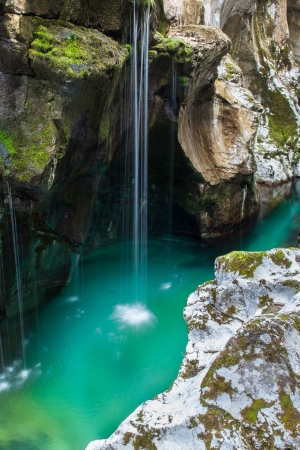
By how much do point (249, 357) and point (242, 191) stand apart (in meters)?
11.4

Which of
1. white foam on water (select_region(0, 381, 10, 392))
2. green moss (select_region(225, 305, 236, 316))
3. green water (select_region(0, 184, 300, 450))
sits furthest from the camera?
white foam on water (select_region(0, 381, 10, 392))

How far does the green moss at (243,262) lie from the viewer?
5.71 meters

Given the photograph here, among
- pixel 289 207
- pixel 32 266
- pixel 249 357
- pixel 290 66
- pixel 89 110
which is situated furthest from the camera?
pixel 290 66

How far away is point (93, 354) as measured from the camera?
910 cm

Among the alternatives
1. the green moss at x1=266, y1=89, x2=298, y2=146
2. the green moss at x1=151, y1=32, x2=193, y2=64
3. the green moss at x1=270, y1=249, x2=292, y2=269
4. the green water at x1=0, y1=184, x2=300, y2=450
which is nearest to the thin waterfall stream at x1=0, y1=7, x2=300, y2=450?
the green water at x1=0, y1=184, x2=300, y2=450

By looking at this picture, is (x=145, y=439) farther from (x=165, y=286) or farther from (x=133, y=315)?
(x=165, y=286)

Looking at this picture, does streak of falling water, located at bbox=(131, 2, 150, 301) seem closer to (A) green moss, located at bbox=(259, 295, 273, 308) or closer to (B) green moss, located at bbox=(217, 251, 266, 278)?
(B) green moss, located at bbox=(217, 251, 266, 278)

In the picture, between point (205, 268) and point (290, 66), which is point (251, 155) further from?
point (290, 66)

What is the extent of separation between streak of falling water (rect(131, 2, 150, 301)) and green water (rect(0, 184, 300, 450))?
325 mm

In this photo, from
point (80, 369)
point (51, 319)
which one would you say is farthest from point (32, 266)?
point (80, 369)

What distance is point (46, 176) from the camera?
740cm

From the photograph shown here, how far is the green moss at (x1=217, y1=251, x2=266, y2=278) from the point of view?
225 inches

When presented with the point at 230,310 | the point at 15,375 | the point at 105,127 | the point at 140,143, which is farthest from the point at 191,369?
the point at 140,143

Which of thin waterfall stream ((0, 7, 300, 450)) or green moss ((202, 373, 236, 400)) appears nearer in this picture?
green moss ((202, 373, 236, 400))
